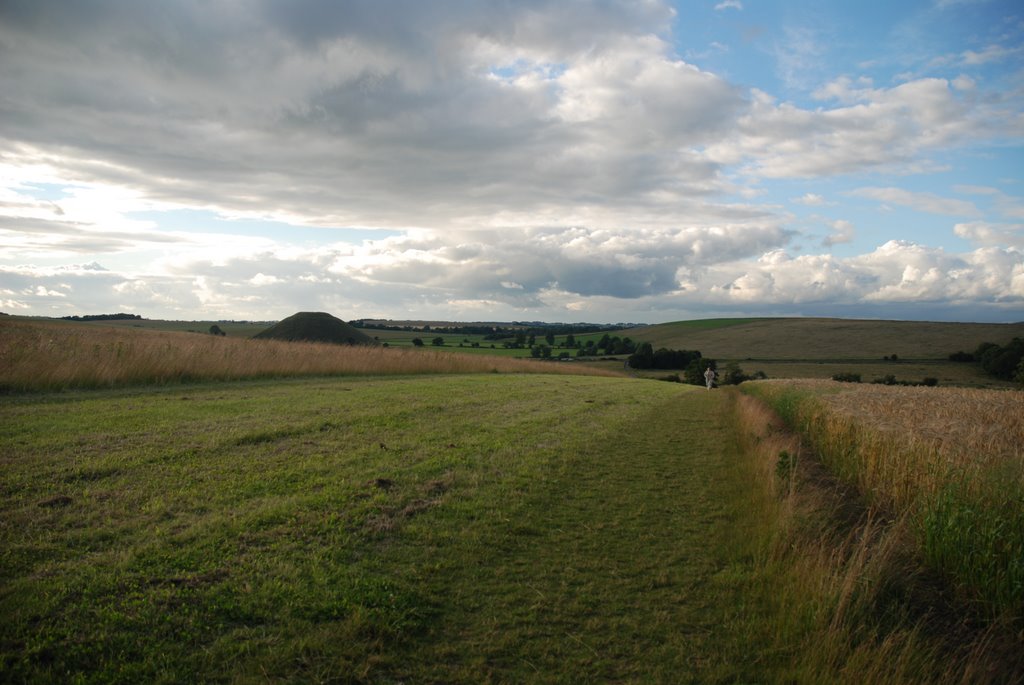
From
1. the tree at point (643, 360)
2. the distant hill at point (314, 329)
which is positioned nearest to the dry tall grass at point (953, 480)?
the distant hill at point (314, 329)

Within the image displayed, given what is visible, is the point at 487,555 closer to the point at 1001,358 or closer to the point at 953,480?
the point at 953,480

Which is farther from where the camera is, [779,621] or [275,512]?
[275,512]

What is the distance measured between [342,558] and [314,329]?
146ft

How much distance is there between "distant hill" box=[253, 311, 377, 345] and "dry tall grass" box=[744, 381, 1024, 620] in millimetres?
39726

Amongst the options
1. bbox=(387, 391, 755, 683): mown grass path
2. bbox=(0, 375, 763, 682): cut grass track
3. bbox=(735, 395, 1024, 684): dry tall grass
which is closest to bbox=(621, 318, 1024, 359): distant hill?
bbox=(735, 395, 1024, 684): dry tall grass

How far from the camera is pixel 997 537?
5.39 m

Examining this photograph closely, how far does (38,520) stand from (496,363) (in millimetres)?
30830

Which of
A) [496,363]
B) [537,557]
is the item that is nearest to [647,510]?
[537,557]

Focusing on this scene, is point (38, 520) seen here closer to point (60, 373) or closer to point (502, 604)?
point (502, 604)

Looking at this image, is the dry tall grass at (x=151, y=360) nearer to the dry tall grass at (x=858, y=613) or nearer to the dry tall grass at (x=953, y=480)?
the dry tall grass at (x=858, y=613)

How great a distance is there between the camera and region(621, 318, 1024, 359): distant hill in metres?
76.3

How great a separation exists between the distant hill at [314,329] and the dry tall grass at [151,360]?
1868 cm

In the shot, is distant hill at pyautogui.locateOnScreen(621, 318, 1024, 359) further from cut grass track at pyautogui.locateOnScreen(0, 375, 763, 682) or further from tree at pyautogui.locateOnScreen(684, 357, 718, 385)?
cut grass track at pyautogui.locateOnScreen(0, 375, 763, 682)

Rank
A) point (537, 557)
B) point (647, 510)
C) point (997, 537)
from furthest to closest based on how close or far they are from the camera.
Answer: point (647, 510) < point (537, 557) < point (997, 537)
